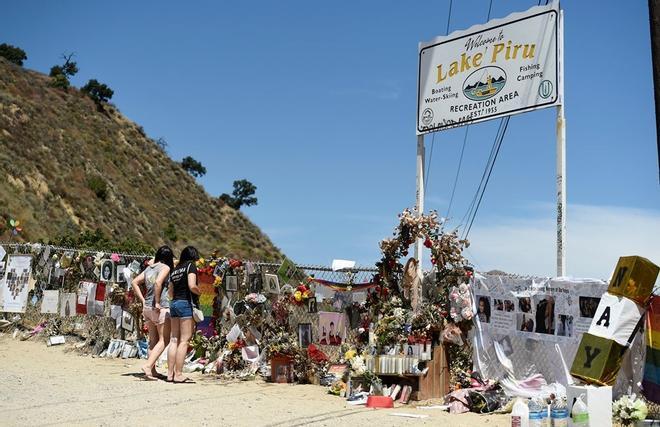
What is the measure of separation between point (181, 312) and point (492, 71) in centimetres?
553

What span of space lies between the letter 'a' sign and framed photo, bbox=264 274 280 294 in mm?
3218

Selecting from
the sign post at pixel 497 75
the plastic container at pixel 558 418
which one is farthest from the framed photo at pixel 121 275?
the plastic container at pixel 558 418

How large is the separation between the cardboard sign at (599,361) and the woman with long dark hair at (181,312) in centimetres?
526

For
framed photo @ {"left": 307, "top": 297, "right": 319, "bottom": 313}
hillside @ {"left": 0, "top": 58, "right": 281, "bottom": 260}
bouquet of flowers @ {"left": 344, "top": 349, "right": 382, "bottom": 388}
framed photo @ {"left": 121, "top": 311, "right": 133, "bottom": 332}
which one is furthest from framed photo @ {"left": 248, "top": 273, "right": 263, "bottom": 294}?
hillside @ {"left": 0, "top": 58, "right": 281, "bottom": 260}

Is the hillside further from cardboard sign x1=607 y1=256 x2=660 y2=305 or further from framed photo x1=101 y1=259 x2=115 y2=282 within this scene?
cardboard sign x1=607 y1=256 x2=660 y2=305

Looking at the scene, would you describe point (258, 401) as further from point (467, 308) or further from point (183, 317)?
point (467, 308)

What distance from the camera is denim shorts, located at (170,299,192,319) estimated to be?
1030cm

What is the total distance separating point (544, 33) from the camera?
31.4 ft

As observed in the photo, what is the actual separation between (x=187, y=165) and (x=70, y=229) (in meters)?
47.8

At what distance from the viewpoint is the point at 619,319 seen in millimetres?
7473

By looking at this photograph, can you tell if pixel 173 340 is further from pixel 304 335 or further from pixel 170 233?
pixel 170 233

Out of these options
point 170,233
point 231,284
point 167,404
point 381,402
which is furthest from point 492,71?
point 170,233

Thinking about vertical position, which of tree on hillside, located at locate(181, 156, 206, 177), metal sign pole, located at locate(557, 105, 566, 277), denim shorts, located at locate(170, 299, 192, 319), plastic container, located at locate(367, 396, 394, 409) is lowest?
plastic container, located at locate(367, 396, 394, 409)

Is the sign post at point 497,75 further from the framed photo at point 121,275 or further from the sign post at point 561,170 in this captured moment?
the framed photo at point 121,275
